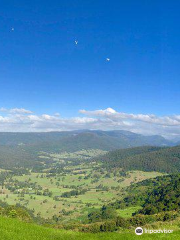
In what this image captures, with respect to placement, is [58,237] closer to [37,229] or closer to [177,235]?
[37,229]

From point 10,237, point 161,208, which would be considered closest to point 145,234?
point 10,237

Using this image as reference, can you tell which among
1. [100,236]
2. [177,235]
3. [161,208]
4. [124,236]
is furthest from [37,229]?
[161,208]

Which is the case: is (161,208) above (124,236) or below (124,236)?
below

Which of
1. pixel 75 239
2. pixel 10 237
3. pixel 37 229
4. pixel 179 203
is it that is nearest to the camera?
pixel 10 237

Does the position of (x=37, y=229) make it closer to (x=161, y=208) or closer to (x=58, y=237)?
(x=58, y=237)

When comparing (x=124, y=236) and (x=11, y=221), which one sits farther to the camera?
(x=11, y=221)

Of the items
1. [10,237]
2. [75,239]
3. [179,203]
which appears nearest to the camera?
[10,237]

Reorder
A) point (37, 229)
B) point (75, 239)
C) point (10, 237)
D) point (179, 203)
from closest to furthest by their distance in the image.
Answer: point (10, 237) < point (75, 239) < point (37, 229) < point (179, 203)

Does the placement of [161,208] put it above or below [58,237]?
below

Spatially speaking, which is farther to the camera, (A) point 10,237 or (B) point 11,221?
(B) point 11,221

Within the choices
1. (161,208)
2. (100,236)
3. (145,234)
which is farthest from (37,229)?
(161,208)
